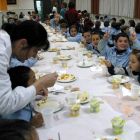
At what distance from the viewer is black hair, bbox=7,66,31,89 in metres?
1.54

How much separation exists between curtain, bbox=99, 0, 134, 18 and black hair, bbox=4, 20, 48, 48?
7496mm

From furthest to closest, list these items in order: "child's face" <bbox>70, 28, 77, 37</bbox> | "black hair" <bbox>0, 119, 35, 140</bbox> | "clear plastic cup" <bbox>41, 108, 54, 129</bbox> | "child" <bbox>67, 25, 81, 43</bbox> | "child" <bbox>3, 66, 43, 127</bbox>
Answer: "child's face" <bbox>70, 28, 77, 37</bbox> < "child" <bbox>67, 25, 81, 43</bbox> < "child" <bbox>3, 66, 43, 127</bbox> < "clear plastic cup" <bbox>41, 108, 54, 129</bbox> < "black hair" <bbox>0, 119, 35, 140</bbox>

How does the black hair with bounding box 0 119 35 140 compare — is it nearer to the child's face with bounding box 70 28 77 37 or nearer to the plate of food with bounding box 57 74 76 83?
the plate of food with bounding box 57 74 76 83

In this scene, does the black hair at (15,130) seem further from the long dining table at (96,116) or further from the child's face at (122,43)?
the child's face at (122,43)

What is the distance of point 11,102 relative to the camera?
115 centimetres

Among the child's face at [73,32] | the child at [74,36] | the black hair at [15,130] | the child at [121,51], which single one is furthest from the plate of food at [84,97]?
the child's face at [73,32]

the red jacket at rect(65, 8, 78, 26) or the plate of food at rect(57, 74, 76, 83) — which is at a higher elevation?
the red jacket at rect(65, 8, 78, 26)

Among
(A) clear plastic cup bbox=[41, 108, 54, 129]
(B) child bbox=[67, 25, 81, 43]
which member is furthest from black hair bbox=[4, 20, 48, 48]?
(B) child bbox=[67, 25, 81, 43]

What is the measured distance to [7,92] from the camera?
1.13 m

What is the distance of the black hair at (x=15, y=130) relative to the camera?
2.22ft

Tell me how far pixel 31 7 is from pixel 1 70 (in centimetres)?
1570

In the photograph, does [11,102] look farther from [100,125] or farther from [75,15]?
[75,15]

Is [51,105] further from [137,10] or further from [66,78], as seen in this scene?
[137,10]

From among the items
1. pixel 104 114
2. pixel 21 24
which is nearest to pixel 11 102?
pixel 21 24
